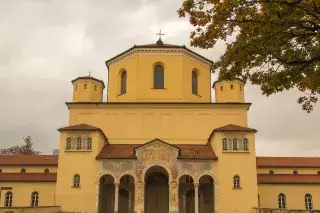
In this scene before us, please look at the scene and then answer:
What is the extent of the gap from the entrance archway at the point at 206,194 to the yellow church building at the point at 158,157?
0.09 metres

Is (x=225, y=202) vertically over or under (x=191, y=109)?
under

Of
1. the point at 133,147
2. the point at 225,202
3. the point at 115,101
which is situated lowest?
the point at 225,202

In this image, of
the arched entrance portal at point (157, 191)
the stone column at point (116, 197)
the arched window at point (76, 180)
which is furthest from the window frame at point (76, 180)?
the arched entrance portal at point (157, 191)

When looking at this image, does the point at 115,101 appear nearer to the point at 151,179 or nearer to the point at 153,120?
the point at 153,120

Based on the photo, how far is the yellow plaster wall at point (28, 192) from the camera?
123ft

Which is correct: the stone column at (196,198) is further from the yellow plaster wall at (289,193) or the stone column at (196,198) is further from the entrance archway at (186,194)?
the yellow plaster wall at (289,193)

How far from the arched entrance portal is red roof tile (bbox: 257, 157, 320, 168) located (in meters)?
11.5

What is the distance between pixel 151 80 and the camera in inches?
1565

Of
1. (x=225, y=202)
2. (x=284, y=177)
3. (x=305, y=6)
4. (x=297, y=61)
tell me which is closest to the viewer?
(x=305, y=6)

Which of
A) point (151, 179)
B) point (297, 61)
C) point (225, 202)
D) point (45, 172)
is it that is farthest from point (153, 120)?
point (297, 61)

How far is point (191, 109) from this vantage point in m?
38.6

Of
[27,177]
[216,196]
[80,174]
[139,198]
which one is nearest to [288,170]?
[216,196]

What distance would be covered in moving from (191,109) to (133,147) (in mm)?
6883

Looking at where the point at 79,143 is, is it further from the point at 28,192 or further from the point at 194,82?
the point at 194,82
